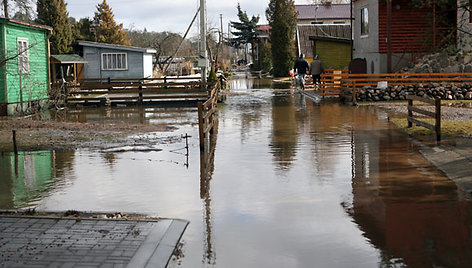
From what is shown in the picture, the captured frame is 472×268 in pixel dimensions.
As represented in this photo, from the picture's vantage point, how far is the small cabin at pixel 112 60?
44.2 meters

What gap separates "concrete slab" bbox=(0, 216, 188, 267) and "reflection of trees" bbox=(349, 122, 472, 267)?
2.32 meters

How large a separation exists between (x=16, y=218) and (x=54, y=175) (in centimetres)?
350

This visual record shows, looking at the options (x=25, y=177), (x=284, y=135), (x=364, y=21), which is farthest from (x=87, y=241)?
(x=364, y=21)

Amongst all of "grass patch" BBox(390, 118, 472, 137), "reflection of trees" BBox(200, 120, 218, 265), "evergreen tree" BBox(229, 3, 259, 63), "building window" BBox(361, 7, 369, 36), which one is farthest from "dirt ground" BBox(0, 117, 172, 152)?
"evergreen tree" BBox(229, 3, 259, 63)

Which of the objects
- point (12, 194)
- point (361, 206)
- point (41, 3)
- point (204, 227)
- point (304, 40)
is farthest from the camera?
point (304, 40)

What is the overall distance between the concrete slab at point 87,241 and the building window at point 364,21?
2922 cm

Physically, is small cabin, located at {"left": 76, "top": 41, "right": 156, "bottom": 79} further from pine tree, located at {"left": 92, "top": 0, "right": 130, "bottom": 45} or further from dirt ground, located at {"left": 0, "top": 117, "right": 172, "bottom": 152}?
dirt ground, located at {"left": 0, "top": 117, "right": 172, "bottom": 152}

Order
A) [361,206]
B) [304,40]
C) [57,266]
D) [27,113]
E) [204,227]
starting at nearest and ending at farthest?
[57,266], [204,227], [361,206], [27,113], [304,40]

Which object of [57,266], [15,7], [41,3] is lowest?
[57,266]

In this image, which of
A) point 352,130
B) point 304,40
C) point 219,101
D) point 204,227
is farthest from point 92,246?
point 304,40

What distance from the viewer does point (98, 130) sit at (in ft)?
61.7

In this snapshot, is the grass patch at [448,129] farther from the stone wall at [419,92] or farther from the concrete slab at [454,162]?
the stone wall at [419,92]

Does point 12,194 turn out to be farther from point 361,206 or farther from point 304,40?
point 304,40

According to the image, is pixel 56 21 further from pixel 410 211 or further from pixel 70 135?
pixel 410 211
